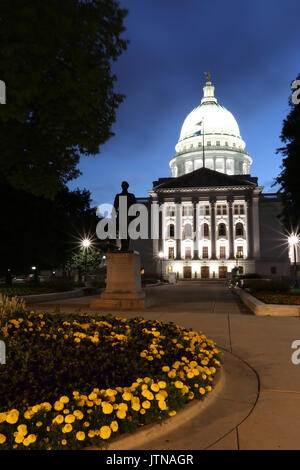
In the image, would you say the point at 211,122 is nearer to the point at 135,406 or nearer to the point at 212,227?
the point at 212,227

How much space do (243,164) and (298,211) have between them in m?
79.4

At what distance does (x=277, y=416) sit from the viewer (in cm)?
430

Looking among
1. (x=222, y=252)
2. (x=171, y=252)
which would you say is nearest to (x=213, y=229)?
(x=222, y=252)

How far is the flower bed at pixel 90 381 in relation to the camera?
3.48 m

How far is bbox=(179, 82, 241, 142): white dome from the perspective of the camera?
10562 cm

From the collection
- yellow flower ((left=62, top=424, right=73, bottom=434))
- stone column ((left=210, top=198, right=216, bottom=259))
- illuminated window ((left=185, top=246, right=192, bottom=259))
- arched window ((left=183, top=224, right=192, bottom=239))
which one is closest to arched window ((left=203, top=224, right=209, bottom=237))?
stone column ((left=210, top=198, right=216, bottom=259))

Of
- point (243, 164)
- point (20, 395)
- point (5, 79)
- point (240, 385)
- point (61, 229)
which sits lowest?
point (240, 385)

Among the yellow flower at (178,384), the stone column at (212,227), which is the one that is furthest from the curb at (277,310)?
the stone column at (212,227)

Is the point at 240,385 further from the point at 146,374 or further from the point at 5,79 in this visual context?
the point at 5,79

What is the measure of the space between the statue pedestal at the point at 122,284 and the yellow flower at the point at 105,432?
11067 mm

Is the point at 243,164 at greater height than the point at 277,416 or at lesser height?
greater

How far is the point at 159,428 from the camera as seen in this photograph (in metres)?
3.84

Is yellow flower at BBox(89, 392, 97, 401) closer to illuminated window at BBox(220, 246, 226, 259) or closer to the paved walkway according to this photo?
the paved walkway

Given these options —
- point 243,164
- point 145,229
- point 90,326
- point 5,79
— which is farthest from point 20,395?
point 243,164
